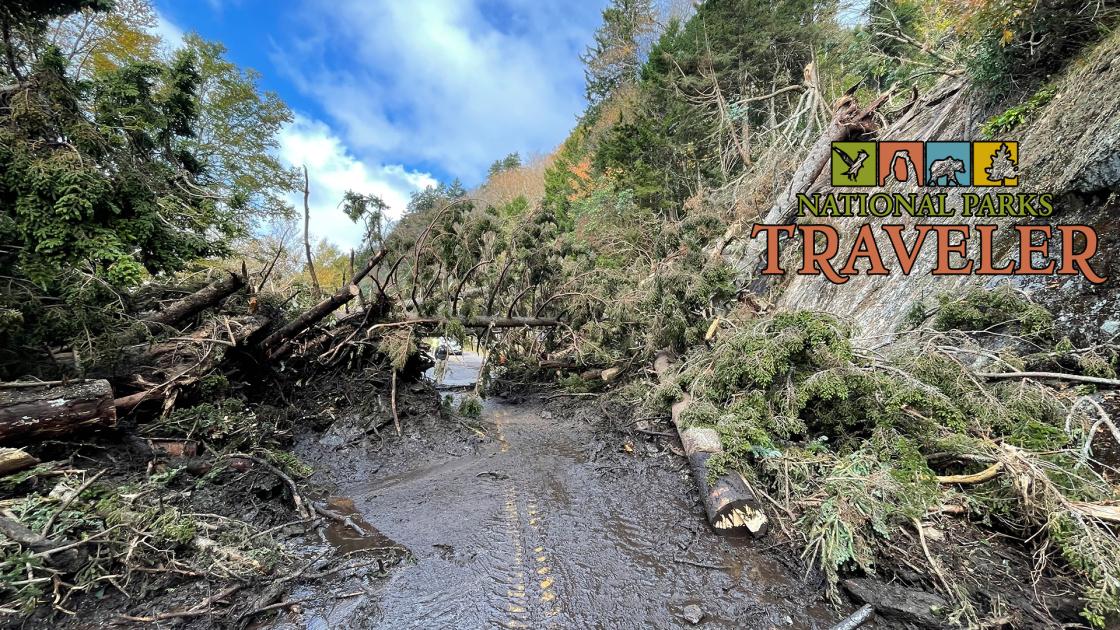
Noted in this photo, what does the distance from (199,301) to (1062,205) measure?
931 centimetres

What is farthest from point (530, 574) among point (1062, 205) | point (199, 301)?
A: point (1062, 205)

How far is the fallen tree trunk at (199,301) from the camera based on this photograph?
468cm

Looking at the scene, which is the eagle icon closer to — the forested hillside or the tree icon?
the forested hillside

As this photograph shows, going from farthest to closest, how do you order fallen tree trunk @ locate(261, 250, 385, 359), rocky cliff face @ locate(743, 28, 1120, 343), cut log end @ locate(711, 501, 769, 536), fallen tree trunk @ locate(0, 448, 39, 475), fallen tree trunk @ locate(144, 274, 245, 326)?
1. fallen tree trunk @ locate(261, 250, 385, 359)
2. fallen tree trunk @ locate(144, 274, 245, 326)
3. rocky cliff face @ locate(743, 28, 1120, 343)
4. cut log end @ locate(711, 501, 769, 536)
5. fallen tree trunk @ locate(0, 448, 39, 475)

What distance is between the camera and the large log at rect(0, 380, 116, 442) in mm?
2883

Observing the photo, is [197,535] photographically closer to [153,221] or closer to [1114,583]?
[153,221]

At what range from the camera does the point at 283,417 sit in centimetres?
559

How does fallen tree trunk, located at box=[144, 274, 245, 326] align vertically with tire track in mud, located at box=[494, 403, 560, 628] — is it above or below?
above

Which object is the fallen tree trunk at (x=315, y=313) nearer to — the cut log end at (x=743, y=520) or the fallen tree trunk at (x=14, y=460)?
the fallen tree trunk at (x=14, y=460)

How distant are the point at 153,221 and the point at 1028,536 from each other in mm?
7191

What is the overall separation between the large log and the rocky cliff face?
7639 millimetres

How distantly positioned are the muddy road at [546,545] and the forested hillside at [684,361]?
1.00 ft

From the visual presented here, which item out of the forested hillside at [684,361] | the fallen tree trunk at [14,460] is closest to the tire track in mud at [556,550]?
the forested hillside at [684,361]

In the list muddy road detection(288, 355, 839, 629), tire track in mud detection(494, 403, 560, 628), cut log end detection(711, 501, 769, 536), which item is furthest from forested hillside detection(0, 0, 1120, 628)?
tire track in mud detection(494, 403, 560, 628)
